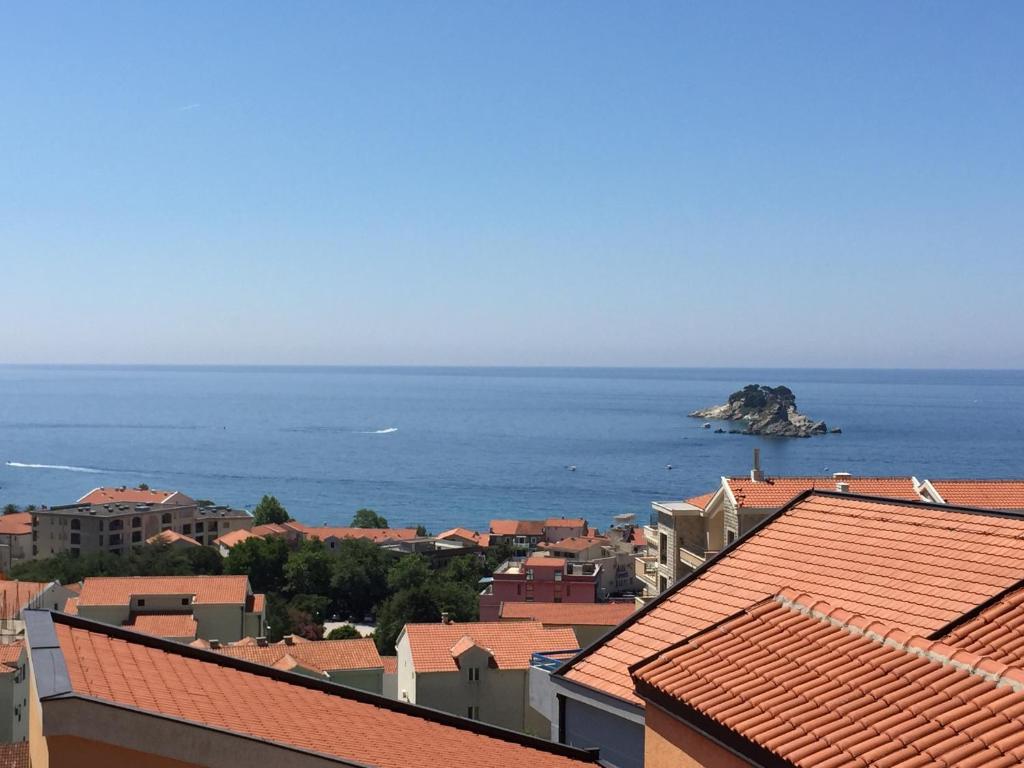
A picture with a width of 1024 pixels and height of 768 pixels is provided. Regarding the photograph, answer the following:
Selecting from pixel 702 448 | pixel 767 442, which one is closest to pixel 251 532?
pixel 702 448

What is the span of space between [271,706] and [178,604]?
33.0 metres

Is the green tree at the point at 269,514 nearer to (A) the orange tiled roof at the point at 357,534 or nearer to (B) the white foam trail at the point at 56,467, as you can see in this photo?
(A) the orange tiled roof at the point at 357,534

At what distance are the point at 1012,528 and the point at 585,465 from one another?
109 metres

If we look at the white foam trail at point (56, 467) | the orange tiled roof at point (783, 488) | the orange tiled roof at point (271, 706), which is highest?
the orange tiled roof at point (271, 706)

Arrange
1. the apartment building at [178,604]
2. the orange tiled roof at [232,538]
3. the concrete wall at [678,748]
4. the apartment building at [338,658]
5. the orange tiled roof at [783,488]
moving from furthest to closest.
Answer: the orange tiled roof at [232,538], the apartment building at [178,604], the apartment building at [338,658], the orange tiled roof at [783,488], the concrete wall at [678,748]

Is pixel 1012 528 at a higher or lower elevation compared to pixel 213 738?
higher

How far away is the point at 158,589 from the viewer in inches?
1399

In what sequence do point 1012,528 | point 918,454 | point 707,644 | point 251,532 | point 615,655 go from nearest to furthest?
point 707,644, point 1012,528, point 615,655, point 251,532, point 918,454

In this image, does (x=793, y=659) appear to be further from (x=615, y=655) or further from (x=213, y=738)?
(x=615, y=655)

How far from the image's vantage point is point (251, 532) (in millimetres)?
63656

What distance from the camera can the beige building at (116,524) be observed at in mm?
61281

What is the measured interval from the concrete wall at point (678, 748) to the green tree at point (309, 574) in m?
46.0

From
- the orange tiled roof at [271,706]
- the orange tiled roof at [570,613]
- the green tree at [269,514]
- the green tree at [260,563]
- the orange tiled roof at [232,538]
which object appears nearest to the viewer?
the orange tiled roof at [271,706]

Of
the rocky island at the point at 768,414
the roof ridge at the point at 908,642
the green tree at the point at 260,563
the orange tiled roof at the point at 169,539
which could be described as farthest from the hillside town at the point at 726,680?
the rocky island at the point at 768,414
